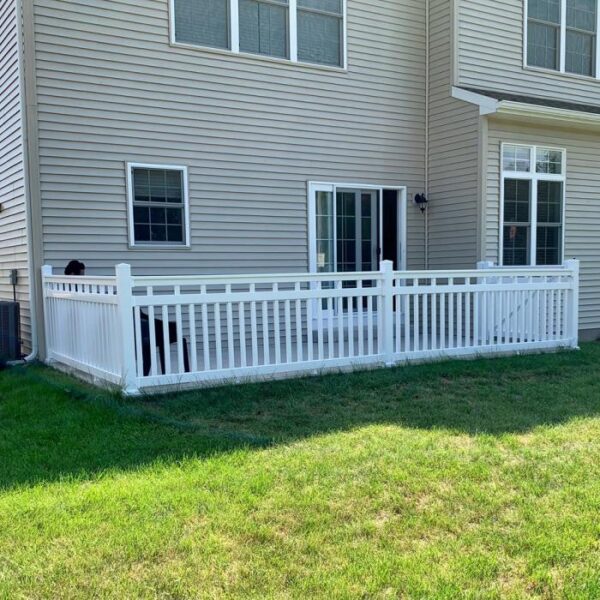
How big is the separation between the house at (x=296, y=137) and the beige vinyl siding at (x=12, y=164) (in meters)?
0.05

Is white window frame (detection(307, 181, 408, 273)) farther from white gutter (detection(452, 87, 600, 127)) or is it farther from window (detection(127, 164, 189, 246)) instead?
window (detection(127, 164, 189, 246))

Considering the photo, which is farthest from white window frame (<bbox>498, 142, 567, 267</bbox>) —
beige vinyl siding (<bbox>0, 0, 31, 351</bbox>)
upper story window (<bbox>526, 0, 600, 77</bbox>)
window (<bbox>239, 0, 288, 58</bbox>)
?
beige vinyl siding (<bbox>0, 0, 31, 351</bbox>)

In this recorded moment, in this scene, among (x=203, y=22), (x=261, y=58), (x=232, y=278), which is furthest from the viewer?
(x=261, y=58)

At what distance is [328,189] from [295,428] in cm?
509

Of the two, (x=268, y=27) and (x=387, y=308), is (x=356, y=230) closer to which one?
(x=387, y=308)

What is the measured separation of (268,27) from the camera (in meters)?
8.63

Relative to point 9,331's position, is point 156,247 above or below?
above

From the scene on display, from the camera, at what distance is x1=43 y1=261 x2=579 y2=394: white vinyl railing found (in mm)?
5652

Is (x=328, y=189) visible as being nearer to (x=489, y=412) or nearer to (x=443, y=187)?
(x=443, y=187)

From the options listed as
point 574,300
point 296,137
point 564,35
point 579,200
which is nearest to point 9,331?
point 296,137

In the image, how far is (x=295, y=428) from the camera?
4.77m

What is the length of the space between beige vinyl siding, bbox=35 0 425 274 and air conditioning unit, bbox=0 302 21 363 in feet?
3.11

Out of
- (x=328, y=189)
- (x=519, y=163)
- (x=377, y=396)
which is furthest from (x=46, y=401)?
(x=519, y=163)

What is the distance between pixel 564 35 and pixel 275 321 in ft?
24.7
